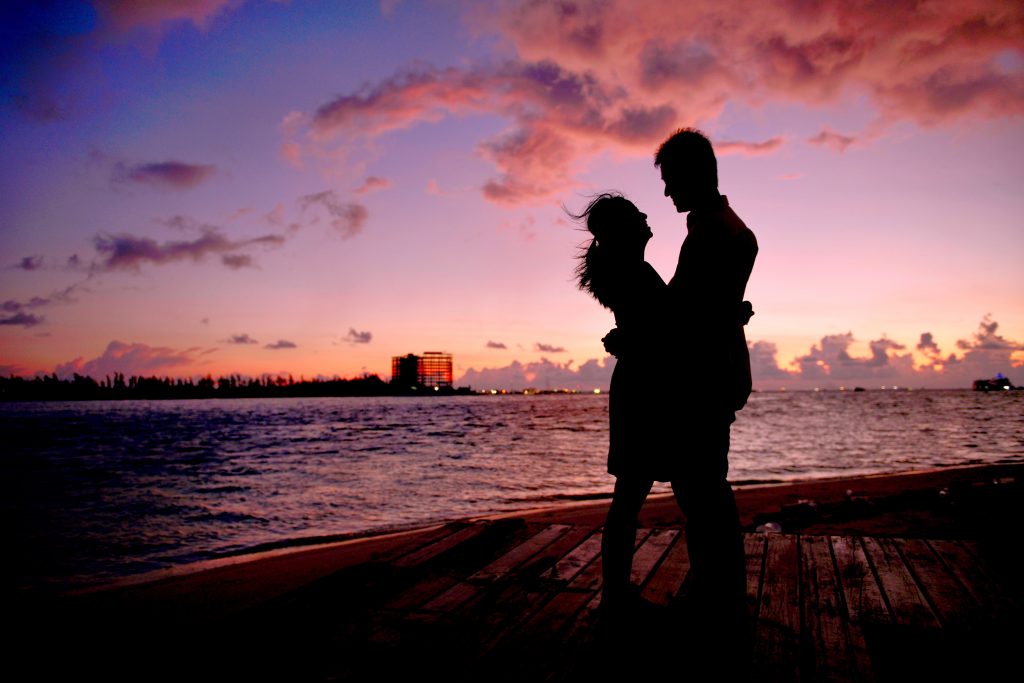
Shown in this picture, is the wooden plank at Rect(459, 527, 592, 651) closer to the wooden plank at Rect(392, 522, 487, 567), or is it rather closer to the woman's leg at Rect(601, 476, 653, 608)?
the woman's leg at Rect(601, 476, 653, 608)

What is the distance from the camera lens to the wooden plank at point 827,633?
96.6 inches

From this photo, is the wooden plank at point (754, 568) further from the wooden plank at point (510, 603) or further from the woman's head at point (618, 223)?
the woman's head at point (618, 223)

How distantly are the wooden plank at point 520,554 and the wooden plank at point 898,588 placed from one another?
2.30 metres

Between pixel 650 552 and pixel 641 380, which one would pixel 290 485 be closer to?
pixel 650 552

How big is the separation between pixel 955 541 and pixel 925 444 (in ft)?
75.6

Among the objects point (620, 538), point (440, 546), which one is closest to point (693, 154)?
point (620, 538)

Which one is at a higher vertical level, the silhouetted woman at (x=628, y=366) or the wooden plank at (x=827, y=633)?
the silhouetted woman at (x=628, y=366)

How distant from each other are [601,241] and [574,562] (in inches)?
100

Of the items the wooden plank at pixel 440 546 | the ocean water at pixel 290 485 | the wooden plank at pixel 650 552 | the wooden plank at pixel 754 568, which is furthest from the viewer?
the ocean water at pixel 290 485

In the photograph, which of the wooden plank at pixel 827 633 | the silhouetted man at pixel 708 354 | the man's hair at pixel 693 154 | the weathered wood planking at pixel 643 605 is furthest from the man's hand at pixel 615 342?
the wooden plank at pixel 827 633

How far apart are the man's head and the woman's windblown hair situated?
0.24 m

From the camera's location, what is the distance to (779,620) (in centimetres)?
300

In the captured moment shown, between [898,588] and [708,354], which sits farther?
[898,588]

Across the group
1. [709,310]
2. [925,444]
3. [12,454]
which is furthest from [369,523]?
[12,454]
